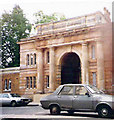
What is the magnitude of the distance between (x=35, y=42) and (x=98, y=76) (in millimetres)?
9291

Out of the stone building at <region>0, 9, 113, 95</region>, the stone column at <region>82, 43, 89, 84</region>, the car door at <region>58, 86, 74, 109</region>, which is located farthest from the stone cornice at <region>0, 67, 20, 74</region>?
the car door at <region>58, 86, 74, 109</region>

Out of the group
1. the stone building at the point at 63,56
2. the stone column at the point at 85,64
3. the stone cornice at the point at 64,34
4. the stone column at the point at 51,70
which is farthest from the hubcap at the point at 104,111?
the stone column at the point at 51,70

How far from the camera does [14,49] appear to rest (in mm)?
41562

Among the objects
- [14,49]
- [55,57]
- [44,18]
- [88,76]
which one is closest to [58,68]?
[55,57]

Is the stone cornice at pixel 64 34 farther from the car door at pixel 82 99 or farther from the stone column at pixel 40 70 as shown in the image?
the car door at pixel 82 99

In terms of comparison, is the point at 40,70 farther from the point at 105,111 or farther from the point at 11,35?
the point at 105,111

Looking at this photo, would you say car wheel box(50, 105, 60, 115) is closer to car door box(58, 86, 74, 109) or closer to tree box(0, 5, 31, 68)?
car door box(58, 86, 74, 109)

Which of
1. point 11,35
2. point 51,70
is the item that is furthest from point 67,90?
point 11,35

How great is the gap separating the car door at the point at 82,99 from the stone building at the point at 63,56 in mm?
11594

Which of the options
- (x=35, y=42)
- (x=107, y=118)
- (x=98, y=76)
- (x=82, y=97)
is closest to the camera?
(x=107, y=118)

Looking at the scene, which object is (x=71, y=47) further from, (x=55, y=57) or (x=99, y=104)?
(x=99, y=104)

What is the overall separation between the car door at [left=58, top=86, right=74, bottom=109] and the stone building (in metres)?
11.5

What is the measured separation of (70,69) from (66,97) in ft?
58.7

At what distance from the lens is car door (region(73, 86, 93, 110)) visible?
12430 mm
